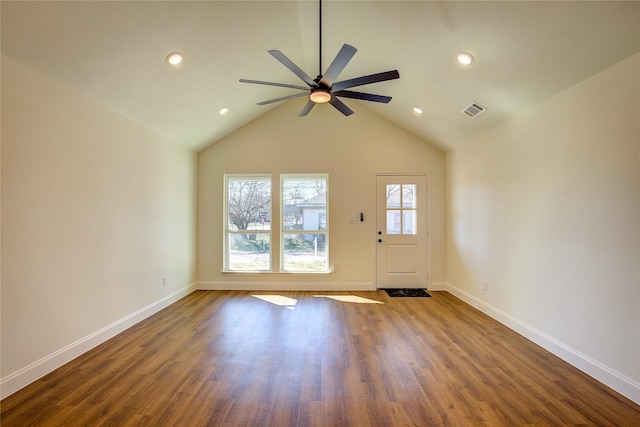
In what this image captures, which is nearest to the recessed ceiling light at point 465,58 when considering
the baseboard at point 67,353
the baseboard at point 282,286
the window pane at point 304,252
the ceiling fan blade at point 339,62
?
the ceiling fan blade at point 339,62

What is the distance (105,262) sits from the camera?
119 inches

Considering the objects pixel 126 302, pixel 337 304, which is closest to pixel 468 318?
pixel 337 304

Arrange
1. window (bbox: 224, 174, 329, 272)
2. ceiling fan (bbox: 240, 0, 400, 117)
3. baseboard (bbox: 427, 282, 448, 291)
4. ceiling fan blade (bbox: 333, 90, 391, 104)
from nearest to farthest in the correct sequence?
ceiling fan (bbox: 240, 0, 400, 117), ceiling fan blade (bbox: 333, 90, 391, 104), baseboard (bbox: 427, 282, 448, 291), window (bbox: 224, 174, 329, 272)

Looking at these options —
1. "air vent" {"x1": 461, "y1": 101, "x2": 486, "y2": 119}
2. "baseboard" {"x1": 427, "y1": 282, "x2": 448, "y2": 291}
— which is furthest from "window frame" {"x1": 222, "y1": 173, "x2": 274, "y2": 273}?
"air vent" {"x1": 461, "y1": 101, "x2": 486, "y2": 119}

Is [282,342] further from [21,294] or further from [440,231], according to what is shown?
[440,231]

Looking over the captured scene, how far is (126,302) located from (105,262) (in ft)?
2.00

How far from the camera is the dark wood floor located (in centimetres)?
→ 187

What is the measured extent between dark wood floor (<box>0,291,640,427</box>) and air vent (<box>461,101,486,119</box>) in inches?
102

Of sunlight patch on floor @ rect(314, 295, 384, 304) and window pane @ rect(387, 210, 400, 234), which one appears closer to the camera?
sunlight patch on floor @ rect(314, 295, 384, 304)

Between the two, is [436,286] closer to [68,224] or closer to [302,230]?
[302,230]

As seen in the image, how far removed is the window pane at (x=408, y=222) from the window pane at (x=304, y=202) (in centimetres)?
139

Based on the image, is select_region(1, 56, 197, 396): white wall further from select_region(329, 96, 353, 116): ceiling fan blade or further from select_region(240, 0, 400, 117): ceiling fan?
select_region(329, 96, 353, 116): ceiling fan blade

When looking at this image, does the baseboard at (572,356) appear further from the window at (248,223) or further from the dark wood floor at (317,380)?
the window at (248,223)

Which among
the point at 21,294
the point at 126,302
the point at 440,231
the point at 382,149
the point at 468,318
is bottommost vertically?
the point at 468,318
